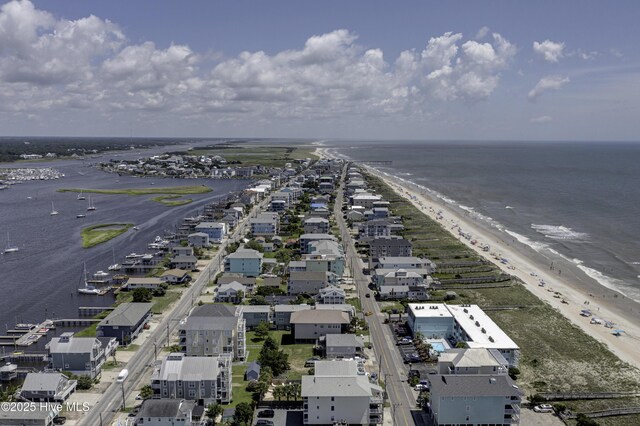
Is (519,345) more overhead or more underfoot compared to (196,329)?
more underfoot

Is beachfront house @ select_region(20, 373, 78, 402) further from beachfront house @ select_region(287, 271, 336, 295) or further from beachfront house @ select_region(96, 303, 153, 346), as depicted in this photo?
beachfront house @ select_region(287, 271, 336, 295)

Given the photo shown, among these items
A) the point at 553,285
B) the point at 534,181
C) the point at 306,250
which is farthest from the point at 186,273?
the point at 534,181

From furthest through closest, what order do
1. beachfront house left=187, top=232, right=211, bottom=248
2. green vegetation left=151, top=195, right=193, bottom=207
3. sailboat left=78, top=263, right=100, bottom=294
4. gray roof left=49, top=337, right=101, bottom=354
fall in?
green vegetation left=151, top=195, right=193, bottom=207, beachfront house left=187, top=232, right=211, bottom=248, sailboat left=78, top=263, right=100, bottom=294, gray roof left=49, top=337, right=101, bottom=354

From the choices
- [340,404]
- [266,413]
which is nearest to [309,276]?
[266,413]

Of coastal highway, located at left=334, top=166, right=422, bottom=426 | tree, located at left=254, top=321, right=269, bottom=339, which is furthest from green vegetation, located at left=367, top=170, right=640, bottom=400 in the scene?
tree, located at left=254, top=321, right=269, bottom=339

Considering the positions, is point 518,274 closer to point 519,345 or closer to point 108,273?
point 519,345

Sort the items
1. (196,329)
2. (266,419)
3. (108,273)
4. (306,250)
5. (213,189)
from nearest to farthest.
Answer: (266,419) → (196,329) → (108,273) → (306,250) → (213,189)

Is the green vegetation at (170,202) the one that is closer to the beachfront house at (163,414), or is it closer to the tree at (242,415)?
the beachfront house at (163,414)
